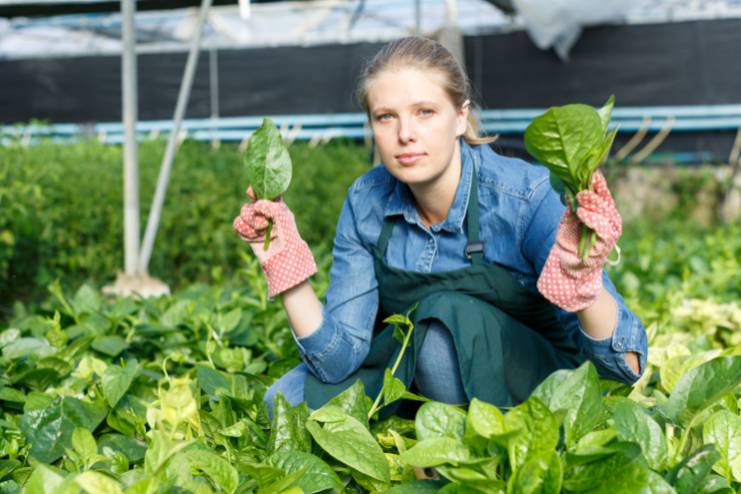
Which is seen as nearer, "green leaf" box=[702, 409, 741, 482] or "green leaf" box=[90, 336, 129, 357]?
"green leaf" box=[702, 409, 741, 482]

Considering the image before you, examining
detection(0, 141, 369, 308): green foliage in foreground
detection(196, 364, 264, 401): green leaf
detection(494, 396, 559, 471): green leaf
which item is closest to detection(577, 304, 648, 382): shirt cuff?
detection(494, 396, 559, 471): green leaf

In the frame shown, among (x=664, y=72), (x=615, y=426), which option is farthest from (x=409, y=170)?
(x=664, y=72)

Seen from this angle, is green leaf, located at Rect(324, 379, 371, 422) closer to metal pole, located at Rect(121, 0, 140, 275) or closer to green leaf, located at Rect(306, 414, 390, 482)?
green leaf, located at Rect(306, 414, 390, 482)

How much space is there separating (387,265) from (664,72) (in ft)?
20.9

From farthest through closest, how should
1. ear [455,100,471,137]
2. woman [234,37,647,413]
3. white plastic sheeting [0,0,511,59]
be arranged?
white plastic sheeting [0,0,511,59], ear [455,100,471,137], woman [234,37,647,413]

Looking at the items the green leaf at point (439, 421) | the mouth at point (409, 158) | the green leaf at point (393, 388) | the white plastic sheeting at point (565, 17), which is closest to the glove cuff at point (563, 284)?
the green leaf at point (439, 421)

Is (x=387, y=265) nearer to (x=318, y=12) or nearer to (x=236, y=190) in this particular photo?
(x=236, y=190)

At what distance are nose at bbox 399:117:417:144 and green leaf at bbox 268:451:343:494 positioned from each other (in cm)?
65

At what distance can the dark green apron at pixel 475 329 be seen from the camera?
173cm

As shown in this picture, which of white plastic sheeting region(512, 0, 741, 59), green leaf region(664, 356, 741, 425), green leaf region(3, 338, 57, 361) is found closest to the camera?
green leaf region(664, 356, 741, 425)

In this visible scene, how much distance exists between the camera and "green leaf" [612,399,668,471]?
1.40 metres

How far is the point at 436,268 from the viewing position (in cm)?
195

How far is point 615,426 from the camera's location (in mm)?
1415

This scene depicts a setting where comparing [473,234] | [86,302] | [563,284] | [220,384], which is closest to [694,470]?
[563,284]
